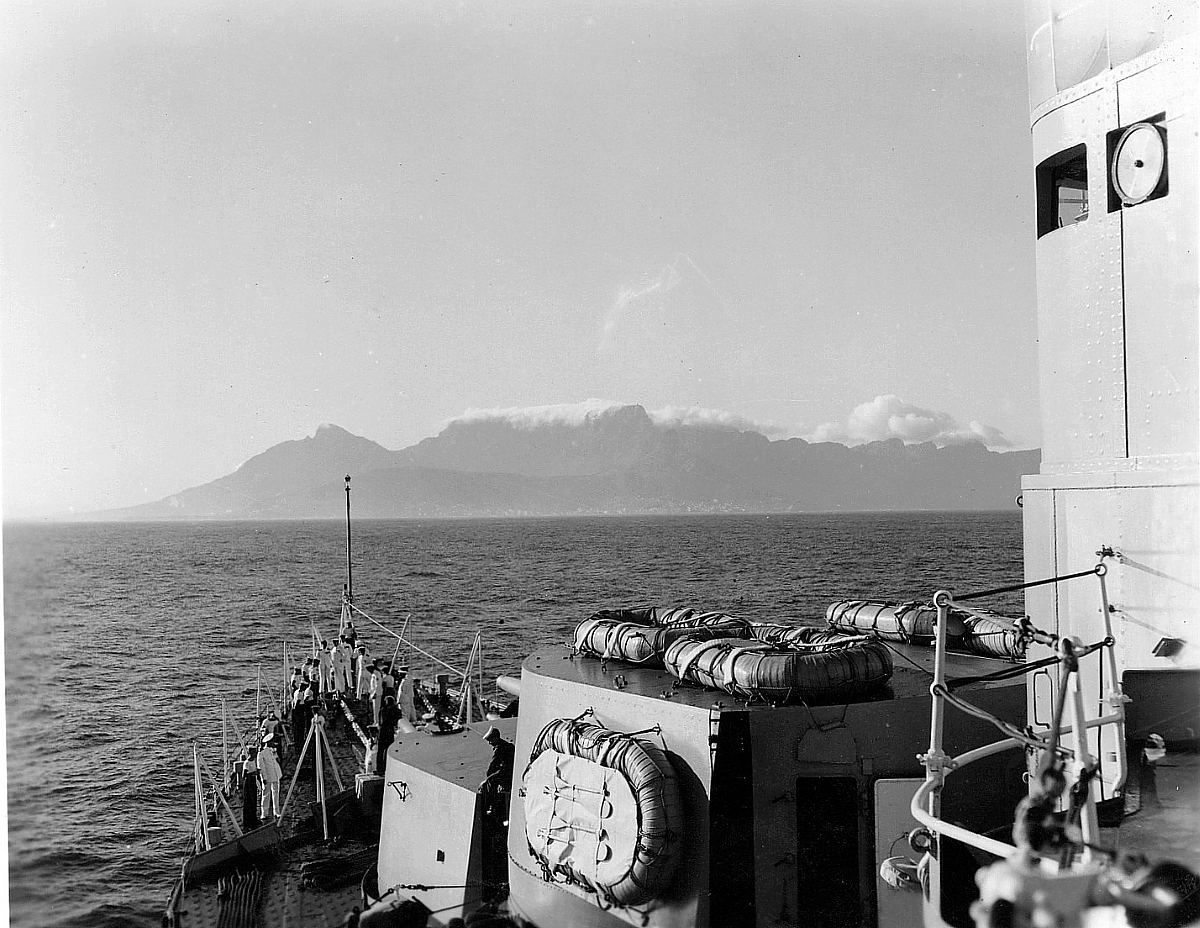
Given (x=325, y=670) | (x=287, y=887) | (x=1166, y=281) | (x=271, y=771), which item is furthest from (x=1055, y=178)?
(x=325, y=670)

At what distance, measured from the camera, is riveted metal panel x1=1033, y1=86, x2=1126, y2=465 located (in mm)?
6004

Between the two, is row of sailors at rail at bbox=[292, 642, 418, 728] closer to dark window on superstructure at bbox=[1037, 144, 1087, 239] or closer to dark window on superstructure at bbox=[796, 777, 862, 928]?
dark window on superstructure at bbox=[796, 777, 862, 928]

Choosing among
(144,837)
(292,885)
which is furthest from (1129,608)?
(144,837)

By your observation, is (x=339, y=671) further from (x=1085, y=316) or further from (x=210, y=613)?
(x=210, y=613)

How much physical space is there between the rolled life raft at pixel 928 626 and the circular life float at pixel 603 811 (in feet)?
12.4

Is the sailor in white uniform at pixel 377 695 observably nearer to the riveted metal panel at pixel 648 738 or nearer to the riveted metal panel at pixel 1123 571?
the riveted metal panel at pixel 648 738

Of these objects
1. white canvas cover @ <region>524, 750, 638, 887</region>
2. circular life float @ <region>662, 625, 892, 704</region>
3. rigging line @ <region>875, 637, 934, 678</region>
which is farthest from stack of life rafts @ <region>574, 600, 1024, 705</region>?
white canvas cover @ <region>524, 750, 638, 887</region>

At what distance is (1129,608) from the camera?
573cm

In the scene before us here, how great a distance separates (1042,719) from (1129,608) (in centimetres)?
126

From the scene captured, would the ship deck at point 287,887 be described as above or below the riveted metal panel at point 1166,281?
below

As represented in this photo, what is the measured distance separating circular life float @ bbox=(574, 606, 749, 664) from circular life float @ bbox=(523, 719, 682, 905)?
130 cm

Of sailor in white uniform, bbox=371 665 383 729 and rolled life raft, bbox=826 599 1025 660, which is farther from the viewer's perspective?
sailor in white uniform, bbox=371 665 383 729

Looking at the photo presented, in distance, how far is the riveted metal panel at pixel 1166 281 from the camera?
5.54 meters

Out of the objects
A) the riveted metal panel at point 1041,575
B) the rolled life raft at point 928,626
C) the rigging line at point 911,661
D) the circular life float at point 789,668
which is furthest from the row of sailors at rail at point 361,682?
the riveted metal panel at point 1041,575
